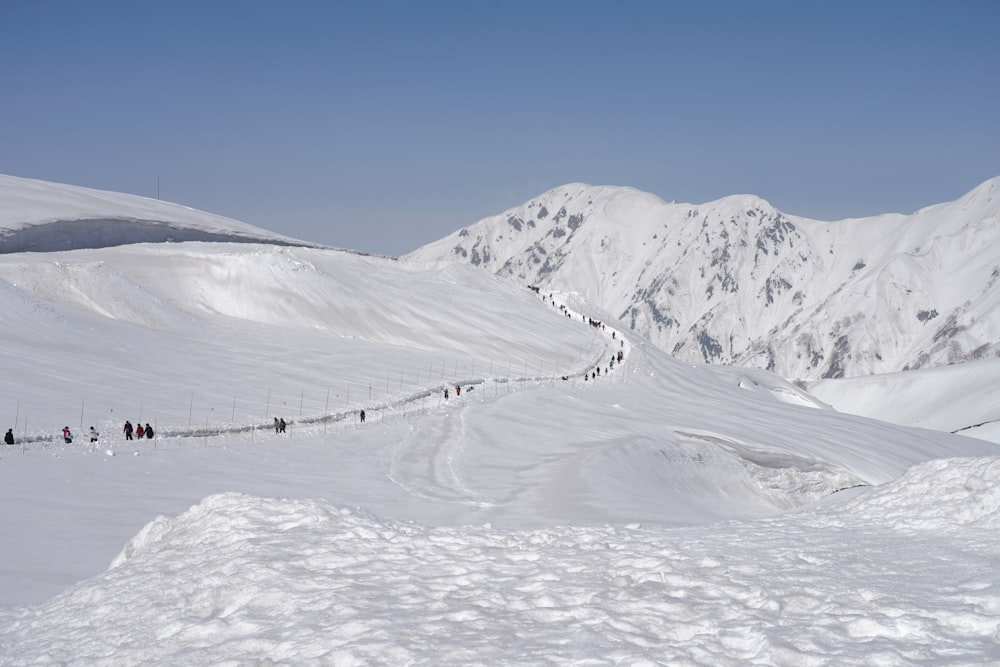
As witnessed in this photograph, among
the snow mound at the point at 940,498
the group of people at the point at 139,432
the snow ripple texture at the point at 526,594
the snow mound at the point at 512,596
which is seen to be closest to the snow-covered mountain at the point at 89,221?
the group of people at the point at 139,432

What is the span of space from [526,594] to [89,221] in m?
90.6

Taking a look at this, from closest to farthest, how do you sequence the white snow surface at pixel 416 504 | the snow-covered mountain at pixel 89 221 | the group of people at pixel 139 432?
the white snow surface at pixel 416 504 → the group of people at pixel 139 432 → the snow-covered mountain at pixel 89 221

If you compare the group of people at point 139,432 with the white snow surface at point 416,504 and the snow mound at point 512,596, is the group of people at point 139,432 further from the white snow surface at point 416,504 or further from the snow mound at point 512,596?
the snow mound at point 512,596

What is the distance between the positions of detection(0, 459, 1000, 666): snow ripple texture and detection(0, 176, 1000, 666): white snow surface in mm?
45

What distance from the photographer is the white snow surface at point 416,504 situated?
9.47 meters

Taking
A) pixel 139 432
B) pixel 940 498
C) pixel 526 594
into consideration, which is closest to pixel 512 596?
pixel 526 594

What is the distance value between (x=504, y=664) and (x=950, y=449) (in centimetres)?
7109

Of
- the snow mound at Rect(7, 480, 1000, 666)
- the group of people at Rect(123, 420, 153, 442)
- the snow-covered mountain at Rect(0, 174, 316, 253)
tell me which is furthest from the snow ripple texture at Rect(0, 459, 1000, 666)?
the snow-covered mountain at Rect(0, 174, 316, 253)

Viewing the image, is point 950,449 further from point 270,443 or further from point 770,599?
point 770,599

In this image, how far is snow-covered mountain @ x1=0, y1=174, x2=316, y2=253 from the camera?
3327 inches

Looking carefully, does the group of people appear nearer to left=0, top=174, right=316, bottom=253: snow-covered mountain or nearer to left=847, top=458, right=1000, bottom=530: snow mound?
left=847, top=458, right=1000, bottom=530: snow mound

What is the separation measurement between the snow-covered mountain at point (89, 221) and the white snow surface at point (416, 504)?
218 inches

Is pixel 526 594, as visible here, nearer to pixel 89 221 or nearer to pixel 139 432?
pixel 139 432

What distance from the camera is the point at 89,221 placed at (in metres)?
91.2
